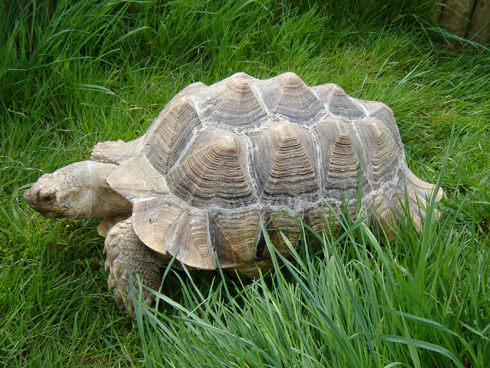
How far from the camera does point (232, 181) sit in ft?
7.48

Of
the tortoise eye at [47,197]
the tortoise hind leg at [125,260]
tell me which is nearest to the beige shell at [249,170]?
the tortoise hind leg at [125,260]

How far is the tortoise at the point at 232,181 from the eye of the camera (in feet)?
7.48

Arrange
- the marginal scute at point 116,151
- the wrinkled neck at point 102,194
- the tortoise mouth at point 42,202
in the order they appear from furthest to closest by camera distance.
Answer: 1. the marginal scute at point 116,151
2. the wrinkled neck at point 102,194
3. the tortoise mouth at point 42,202

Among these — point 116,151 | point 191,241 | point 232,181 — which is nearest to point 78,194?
point 116,151

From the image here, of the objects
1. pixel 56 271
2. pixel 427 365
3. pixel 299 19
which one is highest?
pixel 299 19

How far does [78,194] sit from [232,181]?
810 mm

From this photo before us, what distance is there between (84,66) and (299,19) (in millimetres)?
1670

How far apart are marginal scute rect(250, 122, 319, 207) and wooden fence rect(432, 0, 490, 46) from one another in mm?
2322

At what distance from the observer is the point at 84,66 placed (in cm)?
328

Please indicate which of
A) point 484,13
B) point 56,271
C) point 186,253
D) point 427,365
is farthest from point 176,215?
point 484,13

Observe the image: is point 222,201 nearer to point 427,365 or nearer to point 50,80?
point 427,365

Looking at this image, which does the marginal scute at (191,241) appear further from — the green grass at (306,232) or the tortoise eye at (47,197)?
the tortoise eye at (47,197)

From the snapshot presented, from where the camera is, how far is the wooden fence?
3766 millimetres

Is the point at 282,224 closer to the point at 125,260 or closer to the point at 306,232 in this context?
the point at 306,232
